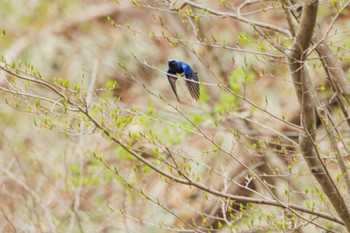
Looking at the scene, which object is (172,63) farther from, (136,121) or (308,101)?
(308,101)

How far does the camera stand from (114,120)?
3.74 m

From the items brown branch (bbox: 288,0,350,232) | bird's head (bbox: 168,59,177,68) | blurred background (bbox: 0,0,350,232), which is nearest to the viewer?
brown branch (bbox: 288,0,350,232)

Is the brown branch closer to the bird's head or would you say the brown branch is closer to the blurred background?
the blurred background

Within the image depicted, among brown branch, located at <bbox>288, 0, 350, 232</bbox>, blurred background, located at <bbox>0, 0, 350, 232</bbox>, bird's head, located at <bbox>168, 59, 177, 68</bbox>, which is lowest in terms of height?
brown branch, located at <bbox>288, 0, 350, 232</bbox>

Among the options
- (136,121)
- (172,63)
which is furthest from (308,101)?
(136,121)

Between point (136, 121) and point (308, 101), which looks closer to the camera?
point (308, 101)

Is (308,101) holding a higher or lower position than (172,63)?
lower

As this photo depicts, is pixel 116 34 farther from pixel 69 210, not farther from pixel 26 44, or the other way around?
pixel 69 210

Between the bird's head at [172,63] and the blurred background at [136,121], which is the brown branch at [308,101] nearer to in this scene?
the blurred background at [136,121]

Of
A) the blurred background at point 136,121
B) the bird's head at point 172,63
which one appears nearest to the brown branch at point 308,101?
the blurred background at point 136,121

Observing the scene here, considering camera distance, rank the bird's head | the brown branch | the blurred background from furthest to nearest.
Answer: the blurred background, the bird's head, the brown branch

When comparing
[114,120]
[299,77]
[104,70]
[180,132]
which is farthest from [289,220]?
[104,70]

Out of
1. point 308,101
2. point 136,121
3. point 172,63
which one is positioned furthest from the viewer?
point 136,121

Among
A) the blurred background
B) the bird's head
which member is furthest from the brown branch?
the bird's head
